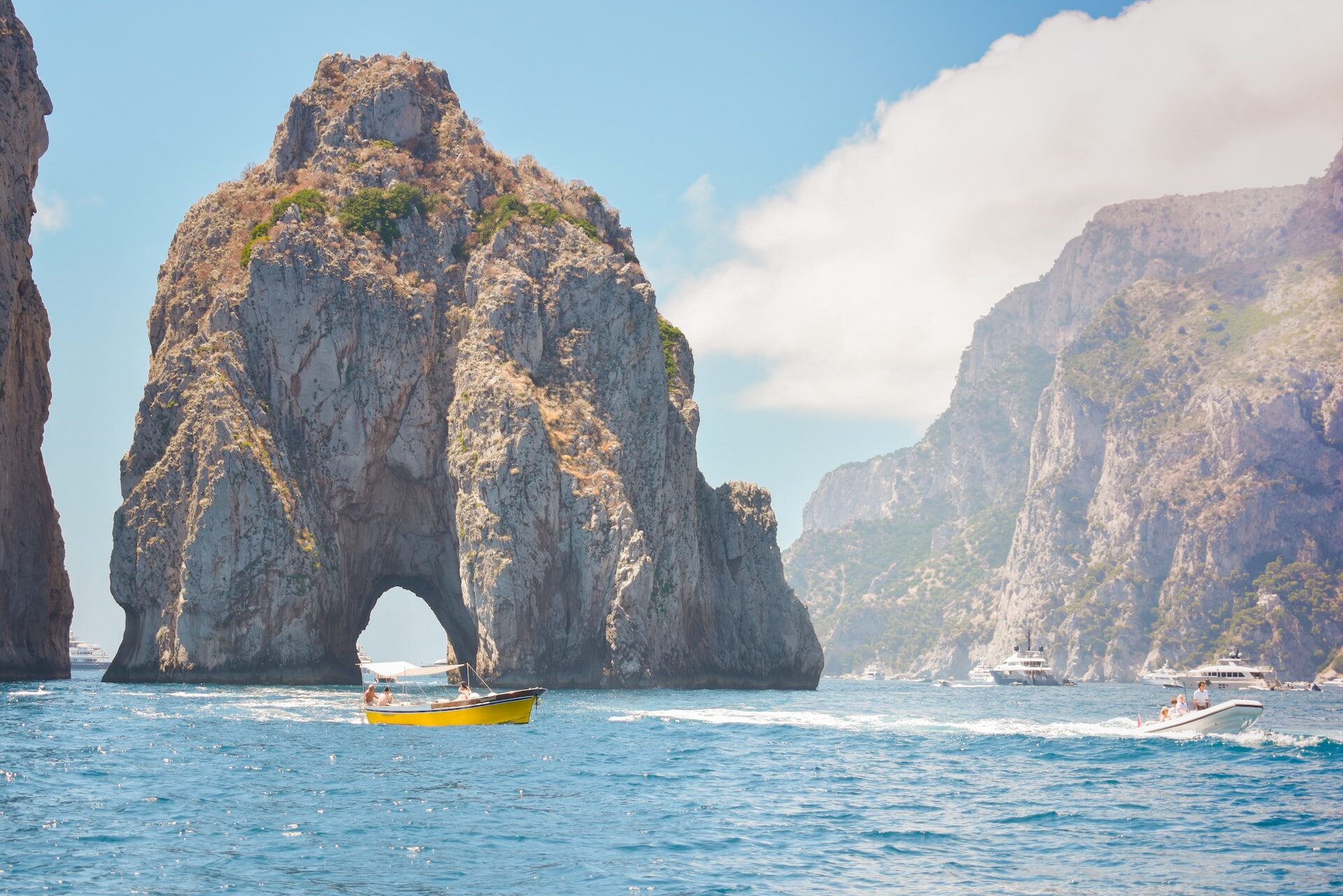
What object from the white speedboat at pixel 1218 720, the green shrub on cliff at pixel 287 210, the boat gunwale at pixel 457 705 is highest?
the green shrub on cliff at pixel 287 210

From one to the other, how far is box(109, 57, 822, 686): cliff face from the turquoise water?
33.0 metres

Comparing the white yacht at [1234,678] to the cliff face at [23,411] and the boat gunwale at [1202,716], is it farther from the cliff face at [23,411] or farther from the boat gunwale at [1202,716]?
the cliff face at [23,411]

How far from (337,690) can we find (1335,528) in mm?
174639

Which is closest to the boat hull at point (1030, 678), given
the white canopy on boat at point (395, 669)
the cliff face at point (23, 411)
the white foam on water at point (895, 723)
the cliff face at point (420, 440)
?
the cliff face at point (420, 440)

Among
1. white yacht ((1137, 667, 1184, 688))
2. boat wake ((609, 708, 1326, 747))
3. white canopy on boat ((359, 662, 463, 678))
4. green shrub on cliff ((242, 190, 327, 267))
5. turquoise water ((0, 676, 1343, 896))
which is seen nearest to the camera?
turquoise water ((0, 676, 1343, 896))

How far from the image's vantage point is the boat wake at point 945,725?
1876 inches

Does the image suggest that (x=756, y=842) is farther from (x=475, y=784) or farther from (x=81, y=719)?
(x=81, y=719)

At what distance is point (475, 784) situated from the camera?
110 feet

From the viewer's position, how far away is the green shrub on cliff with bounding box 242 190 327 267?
3784 inches

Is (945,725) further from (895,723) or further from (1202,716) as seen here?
(1202,716)

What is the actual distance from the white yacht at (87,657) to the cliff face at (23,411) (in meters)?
94.0

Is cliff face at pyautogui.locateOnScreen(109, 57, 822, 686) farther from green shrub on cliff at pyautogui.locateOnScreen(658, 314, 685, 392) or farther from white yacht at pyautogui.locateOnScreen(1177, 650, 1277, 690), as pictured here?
white yacht at pyautogui.locateOnScreen(1177, 650, 1277, 690)

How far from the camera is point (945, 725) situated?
5775 centimetres

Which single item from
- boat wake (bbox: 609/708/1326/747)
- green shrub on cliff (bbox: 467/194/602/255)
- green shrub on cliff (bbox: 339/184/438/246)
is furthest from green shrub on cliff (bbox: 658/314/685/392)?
boat wake (bbox: 609/708/1326/747)
